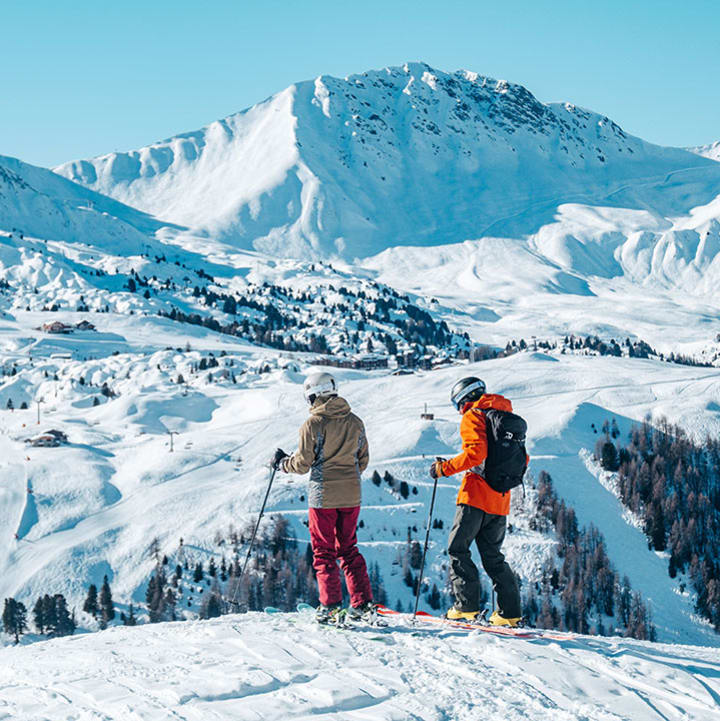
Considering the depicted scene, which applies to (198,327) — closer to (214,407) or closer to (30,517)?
(214,407)

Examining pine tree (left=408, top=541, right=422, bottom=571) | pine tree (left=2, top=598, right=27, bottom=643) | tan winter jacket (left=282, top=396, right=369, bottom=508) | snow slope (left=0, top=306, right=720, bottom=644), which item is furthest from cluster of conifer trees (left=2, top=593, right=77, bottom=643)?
tan winter jacket (left=282, top=396, right=369, bottom=508)

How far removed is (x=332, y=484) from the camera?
34.8 ft

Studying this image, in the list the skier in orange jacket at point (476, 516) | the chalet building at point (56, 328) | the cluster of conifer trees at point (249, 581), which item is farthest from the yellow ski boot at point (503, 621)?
the chalet building at point (56, 328)

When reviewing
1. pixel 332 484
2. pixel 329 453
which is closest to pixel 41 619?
pixel 332 484

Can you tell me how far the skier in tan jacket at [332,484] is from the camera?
34.6 feet

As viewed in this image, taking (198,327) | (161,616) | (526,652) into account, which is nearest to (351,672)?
(526,652)

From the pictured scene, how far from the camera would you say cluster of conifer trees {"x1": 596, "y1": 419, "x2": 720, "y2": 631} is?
75062 millimetres

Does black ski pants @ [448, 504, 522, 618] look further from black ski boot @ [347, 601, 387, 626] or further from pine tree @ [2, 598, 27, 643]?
pine tree @ [2, 598, 27, 643]

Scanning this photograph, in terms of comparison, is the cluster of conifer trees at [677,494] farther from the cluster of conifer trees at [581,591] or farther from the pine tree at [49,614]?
the pine tree at [49,614]

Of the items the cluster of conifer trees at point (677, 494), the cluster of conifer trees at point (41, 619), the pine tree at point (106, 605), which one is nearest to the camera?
the cluster of conifer trees at point (41, 619)

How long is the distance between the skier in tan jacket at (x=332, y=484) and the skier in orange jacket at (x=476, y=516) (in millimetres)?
1095

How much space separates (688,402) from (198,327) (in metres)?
105

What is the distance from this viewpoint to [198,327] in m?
Result: 174

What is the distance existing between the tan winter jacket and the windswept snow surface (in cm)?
163
